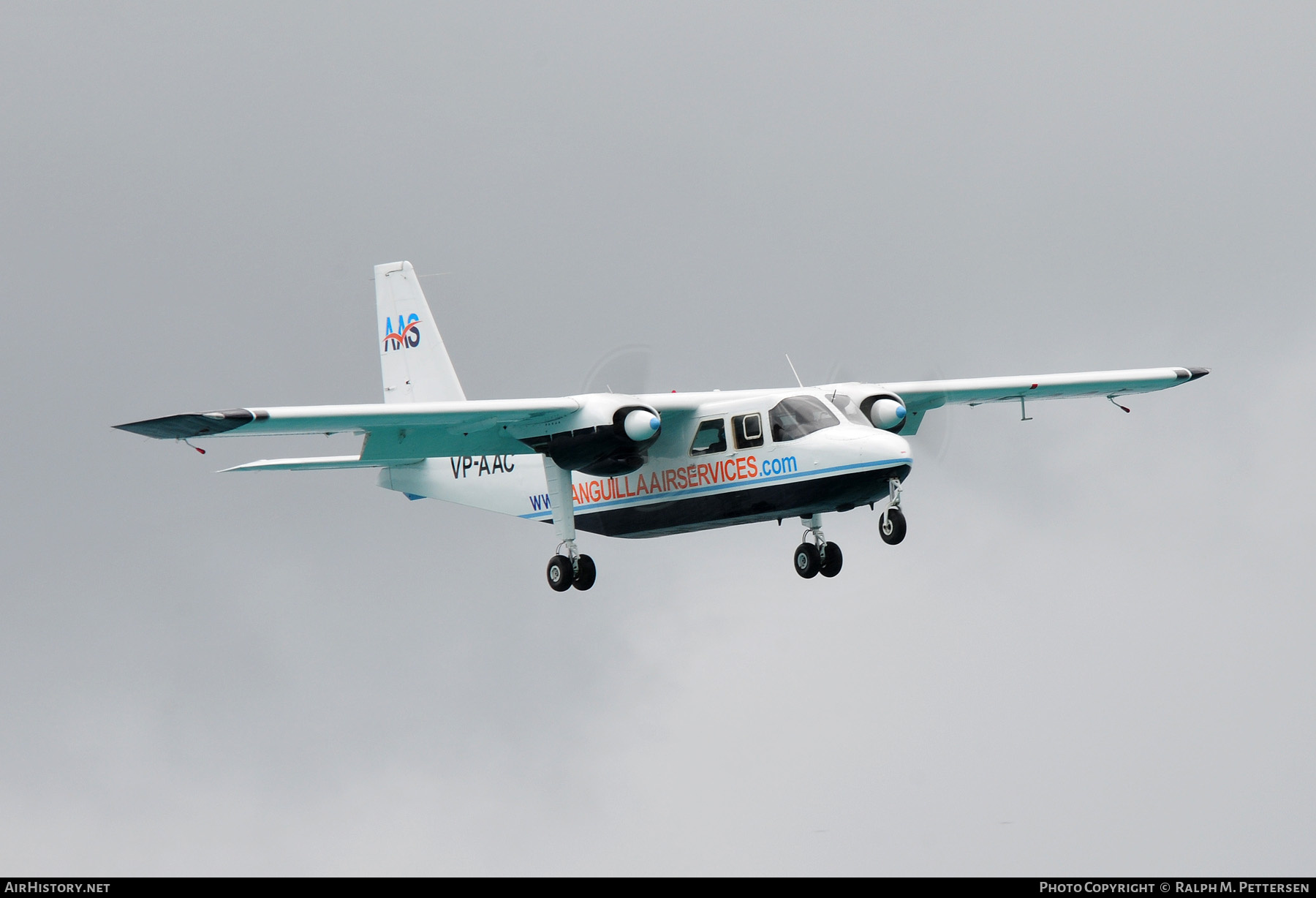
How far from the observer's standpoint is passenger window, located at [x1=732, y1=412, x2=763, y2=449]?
3148cm

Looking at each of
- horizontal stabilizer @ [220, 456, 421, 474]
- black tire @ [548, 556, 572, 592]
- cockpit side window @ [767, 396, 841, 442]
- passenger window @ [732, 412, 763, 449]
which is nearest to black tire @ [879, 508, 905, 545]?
cockpit side window @ [767, 396, 841, 442]

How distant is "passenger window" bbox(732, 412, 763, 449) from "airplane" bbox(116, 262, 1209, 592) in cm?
2

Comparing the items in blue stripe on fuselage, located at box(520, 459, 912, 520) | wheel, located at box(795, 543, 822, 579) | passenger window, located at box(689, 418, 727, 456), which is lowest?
wheel, located at box(795, 543, 822, 579)

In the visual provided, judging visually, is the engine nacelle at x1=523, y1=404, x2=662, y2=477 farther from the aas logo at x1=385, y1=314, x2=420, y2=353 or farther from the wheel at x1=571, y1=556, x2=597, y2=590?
the aas logo at x1=385, y1=314, x2=420, y2=353

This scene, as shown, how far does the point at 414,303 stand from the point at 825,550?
1151cm

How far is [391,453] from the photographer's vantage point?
31188 millimetres

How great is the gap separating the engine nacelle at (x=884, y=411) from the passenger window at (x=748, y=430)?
2240 mm

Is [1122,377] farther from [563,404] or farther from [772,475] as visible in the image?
[563,404]

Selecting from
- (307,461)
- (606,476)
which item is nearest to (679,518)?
(606,476)

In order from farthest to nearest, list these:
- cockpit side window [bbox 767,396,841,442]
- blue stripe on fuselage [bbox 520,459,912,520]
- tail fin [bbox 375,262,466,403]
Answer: tail fin [bbox 375,262,466,403] → cockpit side window [bbox 767,396,841,442] → blue stripe on fuselage [bbox 520,459,912,520]

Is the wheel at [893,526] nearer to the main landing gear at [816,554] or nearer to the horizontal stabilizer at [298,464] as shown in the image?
the main landing gear at [816,554]

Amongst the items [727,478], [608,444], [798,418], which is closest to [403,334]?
[608,444]

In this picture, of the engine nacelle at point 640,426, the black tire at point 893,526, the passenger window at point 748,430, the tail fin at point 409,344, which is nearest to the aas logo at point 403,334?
the tail fin at point 409,344

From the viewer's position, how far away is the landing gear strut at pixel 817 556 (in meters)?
34.1
